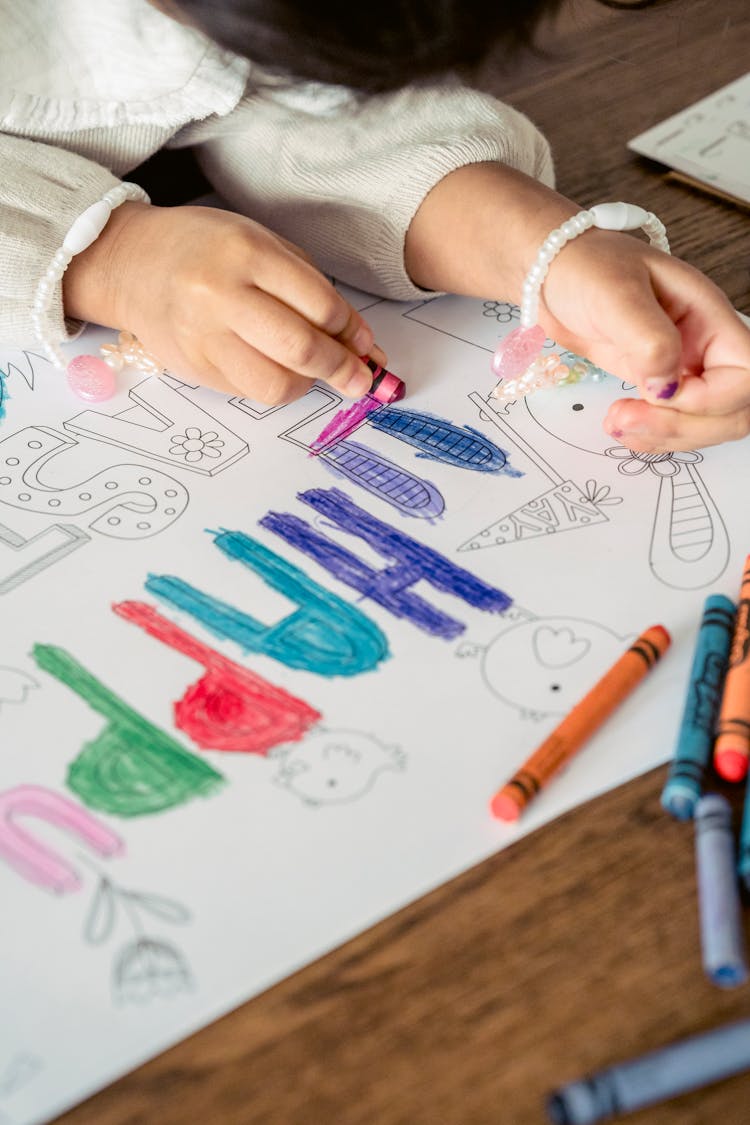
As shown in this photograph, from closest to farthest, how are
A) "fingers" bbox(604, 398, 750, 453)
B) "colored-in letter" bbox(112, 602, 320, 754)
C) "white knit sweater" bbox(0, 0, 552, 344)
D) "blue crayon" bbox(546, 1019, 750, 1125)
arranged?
"blue crayon" bbox(546, 1019, 750, 1125) → "colored-in letter" bbox(112, 602, 320, 754) → "fingers" bbox(604, 398, 750, 453) → "white knit sweater" bbox(0, 0, 552, 344)

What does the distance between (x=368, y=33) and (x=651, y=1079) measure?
436mm

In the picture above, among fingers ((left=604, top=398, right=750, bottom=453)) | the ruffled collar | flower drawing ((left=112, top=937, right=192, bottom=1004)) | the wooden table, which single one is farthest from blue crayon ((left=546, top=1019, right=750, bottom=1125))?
the ruffled collar

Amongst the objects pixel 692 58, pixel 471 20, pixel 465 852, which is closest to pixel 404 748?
pixel 465 852

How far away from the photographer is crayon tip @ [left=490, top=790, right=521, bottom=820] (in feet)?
1.25

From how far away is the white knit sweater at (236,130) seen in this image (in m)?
0.63

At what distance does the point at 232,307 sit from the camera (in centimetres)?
55

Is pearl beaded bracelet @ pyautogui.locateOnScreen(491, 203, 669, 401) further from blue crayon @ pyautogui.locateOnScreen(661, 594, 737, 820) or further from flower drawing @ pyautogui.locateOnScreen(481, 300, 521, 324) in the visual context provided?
blue crayon @ pyautogui.locateOnScreen(661, 594, 737, 820)

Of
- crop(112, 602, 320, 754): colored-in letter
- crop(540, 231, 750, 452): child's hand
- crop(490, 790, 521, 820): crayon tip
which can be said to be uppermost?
crop(540, 231, 750, 452): child's hand

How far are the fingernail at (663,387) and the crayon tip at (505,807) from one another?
0.23 m

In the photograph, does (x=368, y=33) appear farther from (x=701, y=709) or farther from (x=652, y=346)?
(x=701, y=709)

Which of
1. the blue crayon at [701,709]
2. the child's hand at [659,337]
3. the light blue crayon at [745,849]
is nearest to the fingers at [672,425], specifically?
the child's hand at [659,337]

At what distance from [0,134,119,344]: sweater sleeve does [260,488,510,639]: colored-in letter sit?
210 millimetres

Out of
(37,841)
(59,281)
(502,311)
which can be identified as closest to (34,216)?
(59,281)

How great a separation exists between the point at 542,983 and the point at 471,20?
403 millimetres
